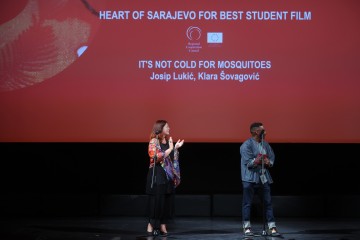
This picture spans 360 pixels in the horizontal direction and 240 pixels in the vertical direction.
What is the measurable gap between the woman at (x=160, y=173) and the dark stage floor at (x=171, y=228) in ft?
0.99

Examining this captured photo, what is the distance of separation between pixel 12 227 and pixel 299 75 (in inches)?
170

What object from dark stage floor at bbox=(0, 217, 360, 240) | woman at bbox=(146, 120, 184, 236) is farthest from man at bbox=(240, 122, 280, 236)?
woman at bbox=(146, 120, 184, 236)

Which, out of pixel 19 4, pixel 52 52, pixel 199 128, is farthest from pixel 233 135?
pixel 19 4

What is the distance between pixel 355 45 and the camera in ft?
28.4

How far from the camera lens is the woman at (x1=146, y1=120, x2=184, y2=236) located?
7.39 metres

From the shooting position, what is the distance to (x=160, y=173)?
748cm

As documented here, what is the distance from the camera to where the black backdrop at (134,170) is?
32.1 feet

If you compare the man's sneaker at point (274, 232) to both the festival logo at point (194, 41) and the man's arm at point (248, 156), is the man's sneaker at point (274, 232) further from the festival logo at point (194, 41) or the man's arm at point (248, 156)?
the festival logo at point (194, 41)

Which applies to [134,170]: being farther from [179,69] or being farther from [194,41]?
[194,41]

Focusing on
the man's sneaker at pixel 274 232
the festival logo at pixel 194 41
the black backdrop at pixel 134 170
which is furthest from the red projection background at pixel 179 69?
the man's sneaker at pixel 274 232

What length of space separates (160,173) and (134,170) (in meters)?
2.50

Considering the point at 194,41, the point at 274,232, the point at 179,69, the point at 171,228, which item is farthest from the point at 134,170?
the point at 274,232

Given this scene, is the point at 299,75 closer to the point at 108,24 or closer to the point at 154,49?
the point at 154,49

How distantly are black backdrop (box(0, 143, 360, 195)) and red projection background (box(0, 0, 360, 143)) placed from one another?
1128mm
